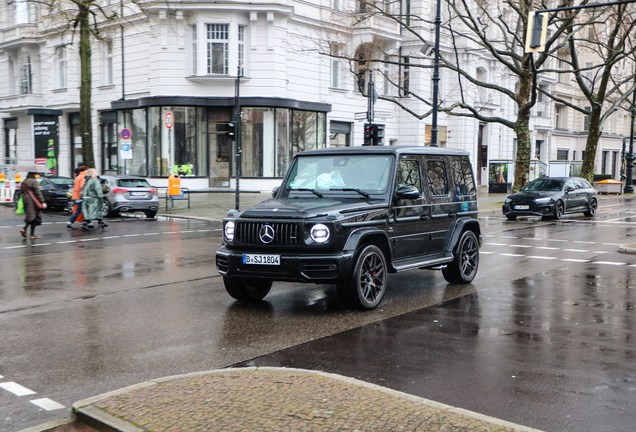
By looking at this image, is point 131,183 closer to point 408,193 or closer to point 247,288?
point 247,288

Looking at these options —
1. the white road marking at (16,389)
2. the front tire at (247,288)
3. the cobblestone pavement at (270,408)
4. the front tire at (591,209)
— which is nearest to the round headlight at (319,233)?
the front tire at (247,288)

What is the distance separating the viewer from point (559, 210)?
76.7 ft

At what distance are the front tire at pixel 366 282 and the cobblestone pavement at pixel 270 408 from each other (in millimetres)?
2659

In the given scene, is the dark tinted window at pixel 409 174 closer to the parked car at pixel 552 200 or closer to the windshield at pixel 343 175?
the windshield at pixel 343 175

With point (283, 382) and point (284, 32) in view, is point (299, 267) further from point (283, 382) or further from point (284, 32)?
point (284, 32)

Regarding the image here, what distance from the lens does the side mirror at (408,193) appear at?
8.30m

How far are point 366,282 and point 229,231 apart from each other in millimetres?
1685

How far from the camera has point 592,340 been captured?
6605mm

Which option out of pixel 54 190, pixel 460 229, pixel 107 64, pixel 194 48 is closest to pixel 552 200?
pixel 460 229

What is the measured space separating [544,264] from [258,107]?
22.8 meters

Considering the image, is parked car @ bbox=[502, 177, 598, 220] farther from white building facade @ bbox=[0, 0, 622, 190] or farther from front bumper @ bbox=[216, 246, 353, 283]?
front bumper @ bbox=[216, 246, 353, 283]

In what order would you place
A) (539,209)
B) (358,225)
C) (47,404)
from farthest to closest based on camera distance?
1. (539,209)
2. (358,225)
3. (47,404)

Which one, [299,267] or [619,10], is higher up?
[619,10]

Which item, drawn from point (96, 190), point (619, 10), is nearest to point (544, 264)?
point (96, 190)
